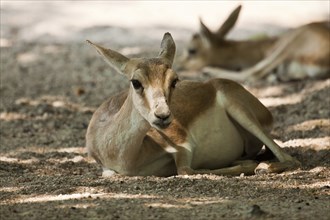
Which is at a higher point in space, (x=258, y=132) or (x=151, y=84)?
(x=151, y=84)

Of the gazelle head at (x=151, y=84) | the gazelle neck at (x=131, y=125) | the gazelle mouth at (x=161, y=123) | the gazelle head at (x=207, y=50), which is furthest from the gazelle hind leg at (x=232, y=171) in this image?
the gazelle head at (x=207, y=50)

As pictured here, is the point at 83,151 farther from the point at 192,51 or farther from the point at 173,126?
the point at 192,51

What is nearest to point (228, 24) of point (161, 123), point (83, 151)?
point (83, 151)

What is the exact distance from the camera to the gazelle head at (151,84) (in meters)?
7.49

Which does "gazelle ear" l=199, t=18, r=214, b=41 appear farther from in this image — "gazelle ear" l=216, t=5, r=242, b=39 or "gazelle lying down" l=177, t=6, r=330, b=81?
"gazelle ear" l=216, t=5, r=242, b=39

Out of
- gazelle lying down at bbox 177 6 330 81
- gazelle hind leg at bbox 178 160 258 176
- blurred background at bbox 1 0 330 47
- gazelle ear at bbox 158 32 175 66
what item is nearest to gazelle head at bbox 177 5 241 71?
gazelle lying down at bbox 177 6 330 81

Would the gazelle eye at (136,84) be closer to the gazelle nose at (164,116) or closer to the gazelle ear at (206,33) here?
the gazelle nose at (164,116)

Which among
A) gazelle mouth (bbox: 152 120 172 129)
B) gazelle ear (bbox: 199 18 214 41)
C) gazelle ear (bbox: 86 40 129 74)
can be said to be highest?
gazelle ear (bbox: 86 40 129 74)

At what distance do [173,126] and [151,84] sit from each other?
3.09ft

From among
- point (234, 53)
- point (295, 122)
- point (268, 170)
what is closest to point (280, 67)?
point (234, 53)

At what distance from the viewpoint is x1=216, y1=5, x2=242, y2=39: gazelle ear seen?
14.3 m

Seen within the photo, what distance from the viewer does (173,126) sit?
859 cm

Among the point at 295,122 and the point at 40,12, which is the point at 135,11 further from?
the point at 295,122

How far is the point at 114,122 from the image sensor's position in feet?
27.6
